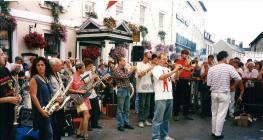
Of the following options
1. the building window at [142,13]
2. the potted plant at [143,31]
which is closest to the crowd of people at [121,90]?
the potted plant at [143,31]

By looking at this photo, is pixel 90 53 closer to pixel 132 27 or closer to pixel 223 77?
pixel 132 27

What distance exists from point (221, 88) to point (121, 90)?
8.13ft

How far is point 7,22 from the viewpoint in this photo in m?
11.6

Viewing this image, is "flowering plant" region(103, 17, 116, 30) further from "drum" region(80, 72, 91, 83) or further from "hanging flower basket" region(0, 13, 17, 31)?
"drum" region(80, 72, 91, 83)

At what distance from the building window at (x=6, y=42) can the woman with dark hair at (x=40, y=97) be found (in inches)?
294

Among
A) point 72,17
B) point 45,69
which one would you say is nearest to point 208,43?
point 72,17

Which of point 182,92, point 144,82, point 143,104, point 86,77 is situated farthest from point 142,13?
point 86,77

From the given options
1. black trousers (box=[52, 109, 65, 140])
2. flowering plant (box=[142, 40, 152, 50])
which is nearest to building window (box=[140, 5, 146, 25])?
flowering plant (box=[142, 40, 152, 50])

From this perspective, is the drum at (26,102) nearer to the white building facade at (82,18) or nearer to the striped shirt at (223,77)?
the white building facade at (82,18)

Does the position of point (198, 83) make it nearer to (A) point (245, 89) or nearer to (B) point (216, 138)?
(A) point (245, 89)

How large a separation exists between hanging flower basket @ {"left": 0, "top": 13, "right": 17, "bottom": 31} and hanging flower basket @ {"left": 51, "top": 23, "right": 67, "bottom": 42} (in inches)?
87.5

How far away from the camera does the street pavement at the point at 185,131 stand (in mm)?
7750

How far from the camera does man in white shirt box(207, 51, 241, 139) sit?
25.1 ft

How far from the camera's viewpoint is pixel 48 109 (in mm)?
5211
